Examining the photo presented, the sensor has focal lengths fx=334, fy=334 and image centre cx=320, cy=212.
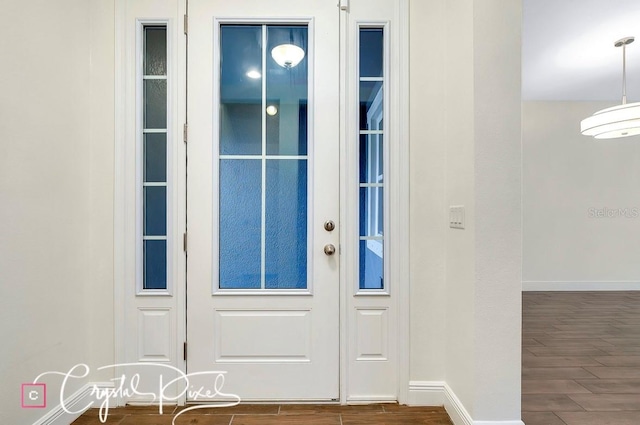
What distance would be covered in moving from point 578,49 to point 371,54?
2742mm

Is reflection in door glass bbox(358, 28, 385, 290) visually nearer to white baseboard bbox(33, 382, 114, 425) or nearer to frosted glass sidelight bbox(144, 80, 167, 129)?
frosted glass sidelight bbox(144, 80, 167, 129)

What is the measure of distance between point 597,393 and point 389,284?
150 cm

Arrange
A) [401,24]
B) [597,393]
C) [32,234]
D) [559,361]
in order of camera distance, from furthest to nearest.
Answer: [559,361], [597,393], [401,24], [32,234]

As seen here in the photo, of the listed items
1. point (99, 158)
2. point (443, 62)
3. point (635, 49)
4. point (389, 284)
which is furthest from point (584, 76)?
point (99, 158)

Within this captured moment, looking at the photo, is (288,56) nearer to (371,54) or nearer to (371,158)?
(371,54)

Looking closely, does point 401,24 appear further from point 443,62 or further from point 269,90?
point 269,90

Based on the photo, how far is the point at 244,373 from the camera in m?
1.91

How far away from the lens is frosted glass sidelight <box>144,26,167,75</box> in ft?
→ 6.29

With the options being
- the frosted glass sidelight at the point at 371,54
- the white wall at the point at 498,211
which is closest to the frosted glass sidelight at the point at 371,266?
the white wall at the point at 498,211

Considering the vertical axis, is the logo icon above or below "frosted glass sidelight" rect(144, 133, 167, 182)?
below

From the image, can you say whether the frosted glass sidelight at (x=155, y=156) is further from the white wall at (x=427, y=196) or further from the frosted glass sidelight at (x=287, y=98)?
the white wall at (x=427, y=196)

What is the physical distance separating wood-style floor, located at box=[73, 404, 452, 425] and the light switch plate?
102 centimetres

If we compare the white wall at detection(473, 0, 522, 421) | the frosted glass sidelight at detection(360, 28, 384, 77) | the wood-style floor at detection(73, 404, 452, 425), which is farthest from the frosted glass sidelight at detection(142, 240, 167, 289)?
the white wall at detection(473, 0, 522, 421)

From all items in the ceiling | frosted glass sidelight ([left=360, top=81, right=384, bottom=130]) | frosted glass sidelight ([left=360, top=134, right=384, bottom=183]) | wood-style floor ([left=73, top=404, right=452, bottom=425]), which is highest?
the ceiling
